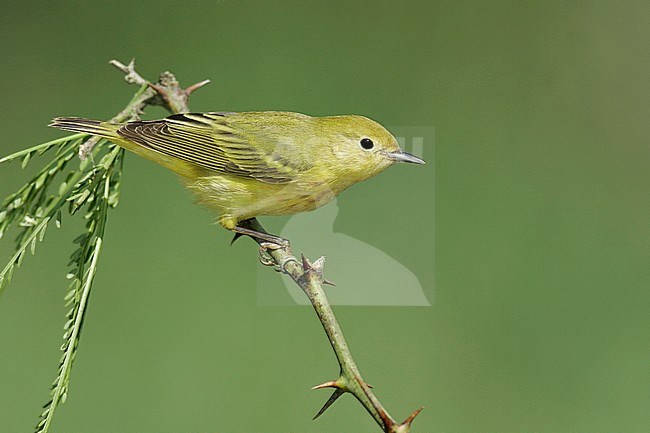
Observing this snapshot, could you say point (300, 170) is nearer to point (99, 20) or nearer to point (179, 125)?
point (179, 125)

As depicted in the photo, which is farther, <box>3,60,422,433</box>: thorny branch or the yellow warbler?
the yellow warbler

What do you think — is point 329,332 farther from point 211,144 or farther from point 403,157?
point 211,144

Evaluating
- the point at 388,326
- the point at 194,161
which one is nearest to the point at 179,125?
the point at 194,161

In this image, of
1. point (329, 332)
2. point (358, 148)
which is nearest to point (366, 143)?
point (358, 148)

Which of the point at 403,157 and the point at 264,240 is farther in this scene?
the point at 264,240

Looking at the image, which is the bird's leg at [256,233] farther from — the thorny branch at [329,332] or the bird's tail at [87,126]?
the bird's tail at [87,126]

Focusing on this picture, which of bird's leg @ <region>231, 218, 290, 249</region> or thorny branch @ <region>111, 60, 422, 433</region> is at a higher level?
bird's leg @ <region>231, 218, 290, 249</region>

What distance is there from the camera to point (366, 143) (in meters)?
0.47

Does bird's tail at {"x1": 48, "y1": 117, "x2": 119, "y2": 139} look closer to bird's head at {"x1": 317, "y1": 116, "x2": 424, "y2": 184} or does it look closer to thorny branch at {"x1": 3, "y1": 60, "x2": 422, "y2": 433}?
thorny branch at {"x1": 3, "y1": 60, "x2": 422, "y2": 433}

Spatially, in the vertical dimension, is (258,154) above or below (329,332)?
above

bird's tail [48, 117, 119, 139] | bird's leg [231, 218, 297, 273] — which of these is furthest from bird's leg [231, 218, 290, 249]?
bird's tail [48, 117, 119, 139]

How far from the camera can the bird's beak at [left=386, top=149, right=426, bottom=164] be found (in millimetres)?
433

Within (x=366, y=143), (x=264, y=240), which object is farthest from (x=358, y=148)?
(x=264, y=240)

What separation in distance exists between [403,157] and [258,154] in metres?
0.19
